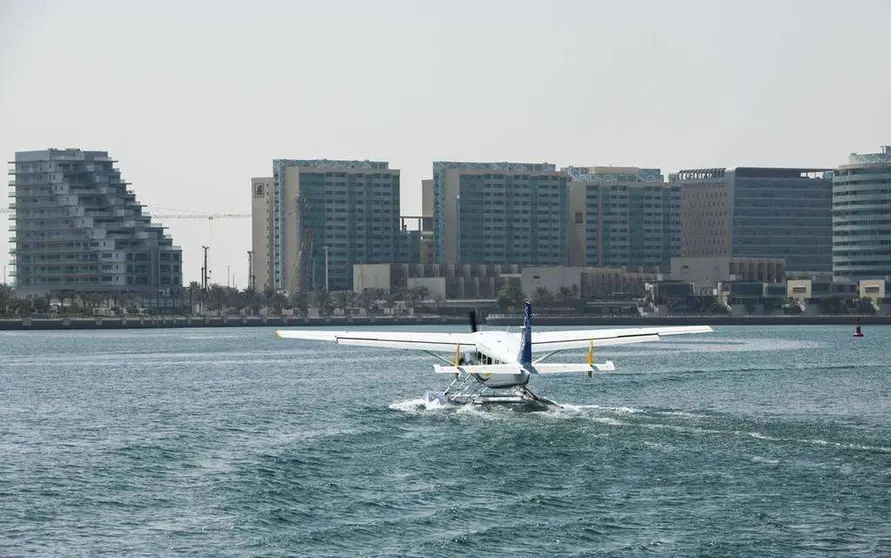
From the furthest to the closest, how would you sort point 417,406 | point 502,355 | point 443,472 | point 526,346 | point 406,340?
1. point 406,340
2. point 417,406
3. point 502,355
4. point 526,346
5. point 443,472

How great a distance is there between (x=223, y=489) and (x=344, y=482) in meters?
4.17

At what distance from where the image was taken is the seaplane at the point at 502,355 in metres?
77.4

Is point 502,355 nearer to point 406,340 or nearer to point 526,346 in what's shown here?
point 526,346

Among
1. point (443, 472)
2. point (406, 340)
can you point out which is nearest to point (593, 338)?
point (406, 340)

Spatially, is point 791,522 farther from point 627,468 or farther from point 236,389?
point 236,389

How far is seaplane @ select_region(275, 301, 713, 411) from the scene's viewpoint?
77.4 metres

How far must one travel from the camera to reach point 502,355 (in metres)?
79.2

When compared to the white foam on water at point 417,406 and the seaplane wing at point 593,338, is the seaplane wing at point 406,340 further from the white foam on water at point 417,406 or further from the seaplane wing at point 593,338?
the seaplane wing at point 593,338

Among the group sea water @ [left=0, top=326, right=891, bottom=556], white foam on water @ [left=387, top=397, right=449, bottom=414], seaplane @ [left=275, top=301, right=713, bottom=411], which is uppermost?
seaplane @ [left=275, top=301, right=713, bottom=411]

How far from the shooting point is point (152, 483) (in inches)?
2303

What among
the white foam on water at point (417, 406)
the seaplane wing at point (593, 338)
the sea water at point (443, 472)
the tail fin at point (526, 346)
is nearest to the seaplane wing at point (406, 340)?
the white foam on water at point (417, 406)

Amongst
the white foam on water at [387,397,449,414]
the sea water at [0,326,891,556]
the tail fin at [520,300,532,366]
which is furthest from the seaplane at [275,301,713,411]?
the sea water at [0,326,891,556]

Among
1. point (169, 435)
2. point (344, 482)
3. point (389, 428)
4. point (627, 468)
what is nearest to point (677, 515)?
point (627, 468)

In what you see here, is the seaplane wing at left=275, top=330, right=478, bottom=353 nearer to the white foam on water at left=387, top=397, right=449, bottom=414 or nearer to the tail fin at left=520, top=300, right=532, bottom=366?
the white foam on water at left=387, top=397, right=449, bottom=414
